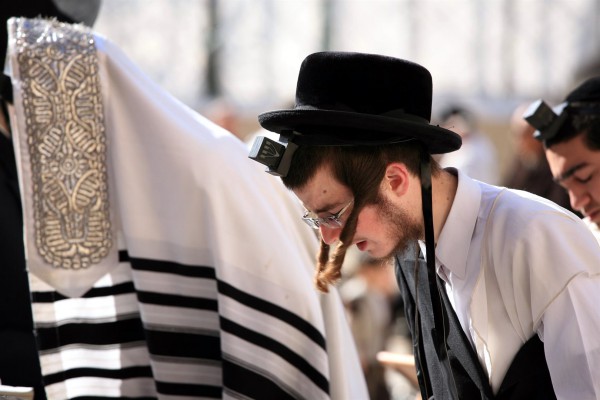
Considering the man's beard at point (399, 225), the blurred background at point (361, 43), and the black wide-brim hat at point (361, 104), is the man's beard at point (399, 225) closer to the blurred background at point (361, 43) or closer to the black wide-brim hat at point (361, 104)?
the black wide-brim hat at point (361, 104)

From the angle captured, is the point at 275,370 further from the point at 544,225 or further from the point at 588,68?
the point at 588,68

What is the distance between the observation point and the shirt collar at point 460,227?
1.72m

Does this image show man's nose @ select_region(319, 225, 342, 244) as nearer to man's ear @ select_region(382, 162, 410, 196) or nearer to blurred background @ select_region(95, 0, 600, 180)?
man's ear @ select_region(382, 162, 410, 196)

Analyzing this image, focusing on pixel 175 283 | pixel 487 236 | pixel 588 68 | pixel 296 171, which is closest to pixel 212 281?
pixel 175 283

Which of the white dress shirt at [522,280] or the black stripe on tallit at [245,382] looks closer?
the white dress shirt at [522,280]

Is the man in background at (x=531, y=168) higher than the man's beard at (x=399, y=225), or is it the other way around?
the man's beard at (x=399, y=225)

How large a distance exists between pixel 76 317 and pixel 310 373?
0.59m

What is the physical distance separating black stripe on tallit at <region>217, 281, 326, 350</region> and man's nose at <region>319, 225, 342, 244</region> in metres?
0.39

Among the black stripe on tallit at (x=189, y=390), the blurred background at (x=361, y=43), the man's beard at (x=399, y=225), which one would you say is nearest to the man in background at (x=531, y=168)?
the black stripe on tallit at (x=189, y=390)

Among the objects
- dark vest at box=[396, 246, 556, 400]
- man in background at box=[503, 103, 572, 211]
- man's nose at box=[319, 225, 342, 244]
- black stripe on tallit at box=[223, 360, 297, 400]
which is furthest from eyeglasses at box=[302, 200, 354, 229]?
man in background at box=[503, 103, 572, 211]

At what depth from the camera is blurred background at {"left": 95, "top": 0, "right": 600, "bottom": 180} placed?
27.4 feet

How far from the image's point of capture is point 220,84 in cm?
864

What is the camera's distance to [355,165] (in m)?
1.63

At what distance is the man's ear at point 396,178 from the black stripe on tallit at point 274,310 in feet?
1.84
